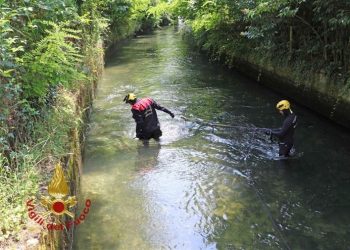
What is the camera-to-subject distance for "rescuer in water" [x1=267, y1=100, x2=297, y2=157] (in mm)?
8534

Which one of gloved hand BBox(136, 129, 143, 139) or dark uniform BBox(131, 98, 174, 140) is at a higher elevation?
dark uniform BBox(131, 98, 174, 140)

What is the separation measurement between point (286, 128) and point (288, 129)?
5 centimetres

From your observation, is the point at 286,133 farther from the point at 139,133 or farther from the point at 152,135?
the point at 139,133

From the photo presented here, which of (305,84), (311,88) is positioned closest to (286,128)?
(311,88)

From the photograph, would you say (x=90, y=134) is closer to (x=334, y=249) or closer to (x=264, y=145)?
(x=264, y=145)

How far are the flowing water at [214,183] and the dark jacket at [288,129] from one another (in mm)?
534

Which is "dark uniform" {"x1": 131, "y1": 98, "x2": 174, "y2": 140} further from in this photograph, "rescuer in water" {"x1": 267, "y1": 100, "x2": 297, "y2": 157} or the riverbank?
the riverbank

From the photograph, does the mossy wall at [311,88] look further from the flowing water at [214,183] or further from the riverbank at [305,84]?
the flowing water at [214,183]

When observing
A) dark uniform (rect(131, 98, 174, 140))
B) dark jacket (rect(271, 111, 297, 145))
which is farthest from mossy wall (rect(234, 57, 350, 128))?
dark uniform (rect(131, 98, 174, 140))

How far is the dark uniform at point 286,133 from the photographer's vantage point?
8531 mm

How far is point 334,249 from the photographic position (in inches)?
233

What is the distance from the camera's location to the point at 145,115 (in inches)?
381

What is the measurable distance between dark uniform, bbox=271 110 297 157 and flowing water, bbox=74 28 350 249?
311mm

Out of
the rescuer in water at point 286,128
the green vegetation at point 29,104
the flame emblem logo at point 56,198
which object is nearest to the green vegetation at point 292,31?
the rescuer in water at point 286,128
